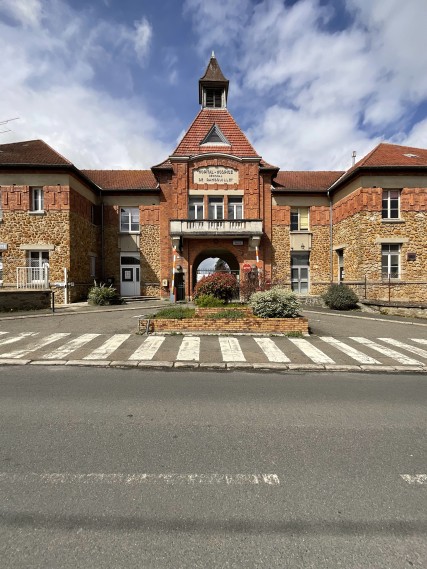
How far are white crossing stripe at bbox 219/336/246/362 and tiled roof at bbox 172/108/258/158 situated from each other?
16452mm

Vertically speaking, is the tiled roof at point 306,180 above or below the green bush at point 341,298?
above

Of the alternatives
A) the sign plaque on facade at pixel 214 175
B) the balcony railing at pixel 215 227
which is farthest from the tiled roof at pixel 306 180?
the balcony railing at pixel 215 227

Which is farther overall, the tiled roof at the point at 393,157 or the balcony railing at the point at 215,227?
the balcony railing at the point at 215,227

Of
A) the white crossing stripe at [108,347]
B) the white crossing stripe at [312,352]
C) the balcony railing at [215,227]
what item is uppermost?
the balcony railing at [215,227]

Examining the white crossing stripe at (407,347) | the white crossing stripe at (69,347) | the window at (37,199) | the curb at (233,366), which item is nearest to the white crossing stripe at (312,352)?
the curb at (233,366)

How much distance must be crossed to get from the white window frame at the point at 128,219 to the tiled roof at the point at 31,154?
495 cm

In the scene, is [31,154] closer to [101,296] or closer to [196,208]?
[101,296]

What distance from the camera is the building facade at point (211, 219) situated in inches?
744

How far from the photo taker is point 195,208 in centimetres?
2184

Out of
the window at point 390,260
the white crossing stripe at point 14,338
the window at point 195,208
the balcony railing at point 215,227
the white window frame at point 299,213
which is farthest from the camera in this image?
the white window frame at point 299,213

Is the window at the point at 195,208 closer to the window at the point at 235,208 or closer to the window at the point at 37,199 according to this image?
the window at the point at 235,208

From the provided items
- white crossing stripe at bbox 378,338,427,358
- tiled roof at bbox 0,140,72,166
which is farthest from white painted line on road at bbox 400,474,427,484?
tiled roof at bbox 0,140,72,166

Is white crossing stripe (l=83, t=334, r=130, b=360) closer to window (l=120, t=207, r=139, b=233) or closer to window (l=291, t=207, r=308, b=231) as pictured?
window (l=120, t=207, r=139, b=233)

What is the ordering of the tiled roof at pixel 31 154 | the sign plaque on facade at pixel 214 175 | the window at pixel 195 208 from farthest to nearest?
the window at pixel 195 208 < the sign plaque on facade at pixel 214 175 < the tiled roof at pixel 31 154
